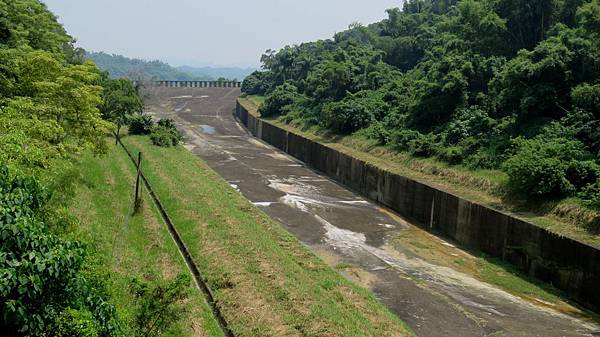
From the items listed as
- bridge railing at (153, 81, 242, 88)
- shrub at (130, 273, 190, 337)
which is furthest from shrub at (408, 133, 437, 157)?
bridge railing at (153, 81, 242, 88)

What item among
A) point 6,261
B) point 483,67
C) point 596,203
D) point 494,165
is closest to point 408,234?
point 494,165

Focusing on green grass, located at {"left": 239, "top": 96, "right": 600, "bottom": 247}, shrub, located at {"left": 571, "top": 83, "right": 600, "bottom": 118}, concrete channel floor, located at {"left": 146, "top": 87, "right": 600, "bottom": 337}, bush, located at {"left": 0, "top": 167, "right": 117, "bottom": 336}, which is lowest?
concrete channel floor, located at {"left": 146, "top": 87, "right": 600, "bottom": 337}

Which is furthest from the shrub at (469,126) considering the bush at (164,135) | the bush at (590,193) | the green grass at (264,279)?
the bush at (164,135)

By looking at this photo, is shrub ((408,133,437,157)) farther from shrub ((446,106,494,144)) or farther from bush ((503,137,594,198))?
bush ((503,137,594,198))

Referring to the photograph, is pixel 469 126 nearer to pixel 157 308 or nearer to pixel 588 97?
pixel 588 97

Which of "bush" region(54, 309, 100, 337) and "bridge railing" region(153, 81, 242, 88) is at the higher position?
"bridge railing" region(153, 81, 242, 88)

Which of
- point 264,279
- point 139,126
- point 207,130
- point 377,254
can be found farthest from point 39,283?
point 207,130

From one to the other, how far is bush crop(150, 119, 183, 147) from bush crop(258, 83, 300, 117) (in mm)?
22038

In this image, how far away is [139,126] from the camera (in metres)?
52.7

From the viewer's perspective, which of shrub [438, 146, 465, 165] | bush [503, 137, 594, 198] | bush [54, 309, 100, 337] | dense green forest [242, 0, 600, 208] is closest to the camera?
bush [54, 309, 100, 337]

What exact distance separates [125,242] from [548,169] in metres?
19.3

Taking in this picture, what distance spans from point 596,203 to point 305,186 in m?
23.6

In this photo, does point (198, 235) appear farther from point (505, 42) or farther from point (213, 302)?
point (505, 42)

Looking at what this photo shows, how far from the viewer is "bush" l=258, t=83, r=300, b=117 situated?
74.1 meters
